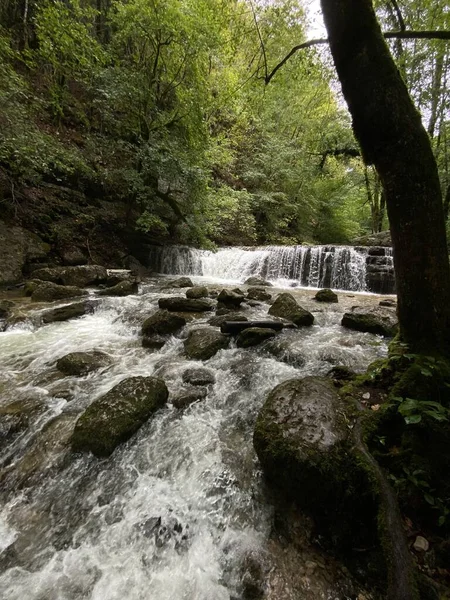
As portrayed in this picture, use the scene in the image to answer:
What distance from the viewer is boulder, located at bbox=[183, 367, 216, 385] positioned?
380cm

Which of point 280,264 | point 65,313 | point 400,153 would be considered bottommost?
point 65,313

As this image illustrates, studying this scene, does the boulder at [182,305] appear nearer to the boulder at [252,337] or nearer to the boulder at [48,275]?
the boulder at [252,337]

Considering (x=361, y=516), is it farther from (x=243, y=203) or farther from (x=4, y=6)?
(x=4, y=6)

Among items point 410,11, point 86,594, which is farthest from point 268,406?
point 410,11

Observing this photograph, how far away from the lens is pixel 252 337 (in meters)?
4.86

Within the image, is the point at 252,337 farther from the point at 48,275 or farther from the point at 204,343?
the point at 48,275

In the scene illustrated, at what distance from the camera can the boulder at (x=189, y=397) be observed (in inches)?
132

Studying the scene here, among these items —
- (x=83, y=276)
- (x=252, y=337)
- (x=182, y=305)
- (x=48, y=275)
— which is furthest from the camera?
(x=83, y=276)

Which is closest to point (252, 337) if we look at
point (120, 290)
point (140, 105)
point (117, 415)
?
point (117, 415)

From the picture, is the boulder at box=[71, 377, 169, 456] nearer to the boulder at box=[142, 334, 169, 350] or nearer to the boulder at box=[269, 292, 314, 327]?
the boulder at box=[142, 334, 169, 350]

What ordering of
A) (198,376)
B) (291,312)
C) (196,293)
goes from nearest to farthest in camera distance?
(198,376)
(291,312)
(196,293)

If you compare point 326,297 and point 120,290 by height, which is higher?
point 120,290

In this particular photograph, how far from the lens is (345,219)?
20.2 m

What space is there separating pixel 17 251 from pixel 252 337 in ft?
27.9
